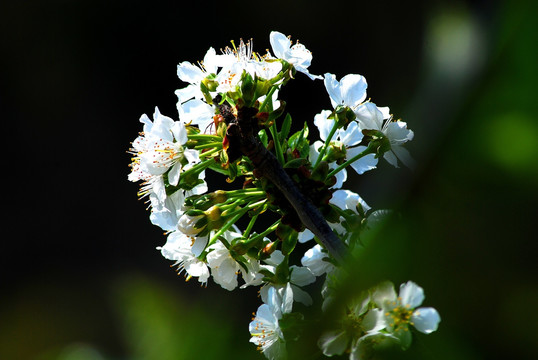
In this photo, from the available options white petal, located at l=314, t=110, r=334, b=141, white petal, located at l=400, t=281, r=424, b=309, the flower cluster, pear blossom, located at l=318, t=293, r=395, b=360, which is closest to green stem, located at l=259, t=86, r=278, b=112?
the flower cluster

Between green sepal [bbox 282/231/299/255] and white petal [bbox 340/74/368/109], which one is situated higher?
white petal [bbox 340/74/368/109]

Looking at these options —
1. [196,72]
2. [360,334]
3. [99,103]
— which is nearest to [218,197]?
[196,72]

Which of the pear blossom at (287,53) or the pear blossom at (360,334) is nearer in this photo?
the pear blossom at (360,334)

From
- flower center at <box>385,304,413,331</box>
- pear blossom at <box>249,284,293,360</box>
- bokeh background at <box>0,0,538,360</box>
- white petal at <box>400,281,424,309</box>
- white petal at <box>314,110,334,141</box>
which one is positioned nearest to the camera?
white petal at <box>400,281,424,309</box>

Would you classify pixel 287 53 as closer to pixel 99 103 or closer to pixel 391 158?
pixel 391 158

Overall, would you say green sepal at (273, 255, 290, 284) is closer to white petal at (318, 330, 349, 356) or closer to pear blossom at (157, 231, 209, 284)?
pear blossom at (157, 231, 209, 284)

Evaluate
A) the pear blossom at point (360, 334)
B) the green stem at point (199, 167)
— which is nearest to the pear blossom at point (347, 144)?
the green stem at point (199, 167)

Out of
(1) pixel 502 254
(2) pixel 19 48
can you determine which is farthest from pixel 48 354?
(2) pixel 19 48

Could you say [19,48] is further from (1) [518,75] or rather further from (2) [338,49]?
(1) [518,75]

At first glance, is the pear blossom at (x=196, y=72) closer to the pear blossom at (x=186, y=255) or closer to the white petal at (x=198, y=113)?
the white petal at (x=198, y=113)
